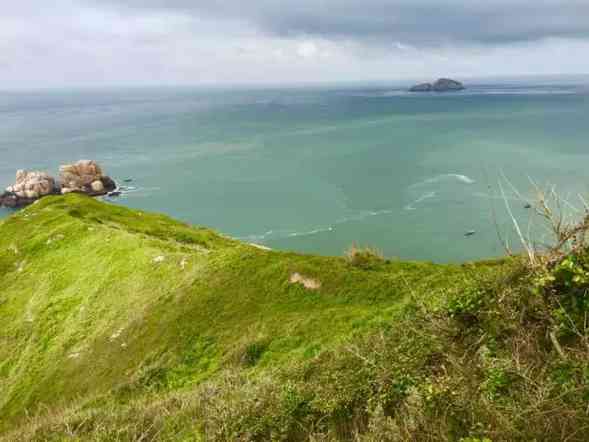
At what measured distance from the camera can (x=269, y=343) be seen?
54.0ft

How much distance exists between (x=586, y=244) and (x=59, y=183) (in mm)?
93955

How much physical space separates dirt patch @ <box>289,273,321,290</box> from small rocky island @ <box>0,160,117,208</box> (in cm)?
7378

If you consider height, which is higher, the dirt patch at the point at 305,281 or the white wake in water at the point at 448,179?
the dirt patch at the point at 305,281

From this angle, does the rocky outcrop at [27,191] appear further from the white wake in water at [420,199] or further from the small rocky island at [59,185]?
the white wake in water at [420,199]

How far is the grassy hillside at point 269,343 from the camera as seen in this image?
6207 millimetres

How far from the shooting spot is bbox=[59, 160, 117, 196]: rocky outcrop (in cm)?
8356

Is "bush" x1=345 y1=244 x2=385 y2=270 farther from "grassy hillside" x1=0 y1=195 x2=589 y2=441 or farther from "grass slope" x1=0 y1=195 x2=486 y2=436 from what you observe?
"grass slope" x1=0 y1=195 x2=486 y2=436

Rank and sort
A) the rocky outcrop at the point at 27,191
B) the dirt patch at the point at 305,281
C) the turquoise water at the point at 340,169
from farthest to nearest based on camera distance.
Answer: the rocky outcrop at the point at 27,191 < the turquoise water at the point at 340,169 < the dirt patch at the point at 305,281

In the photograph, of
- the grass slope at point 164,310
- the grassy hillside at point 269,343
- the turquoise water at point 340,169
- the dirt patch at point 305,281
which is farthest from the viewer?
the turquoise water at point 340,169

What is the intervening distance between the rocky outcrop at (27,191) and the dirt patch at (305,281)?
77.6 meters

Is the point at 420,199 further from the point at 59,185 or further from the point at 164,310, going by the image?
the point at 59,185

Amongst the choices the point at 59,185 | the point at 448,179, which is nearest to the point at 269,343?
the point at 448,179

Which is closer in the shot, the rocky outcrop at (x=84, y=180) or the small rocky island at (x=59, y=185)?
Result: the small rocky island at (x=59, y=185)

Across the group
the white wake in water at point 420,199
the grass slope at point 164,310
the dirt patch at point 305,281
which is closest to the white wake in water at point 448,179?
the white wake in water at point 420,199
